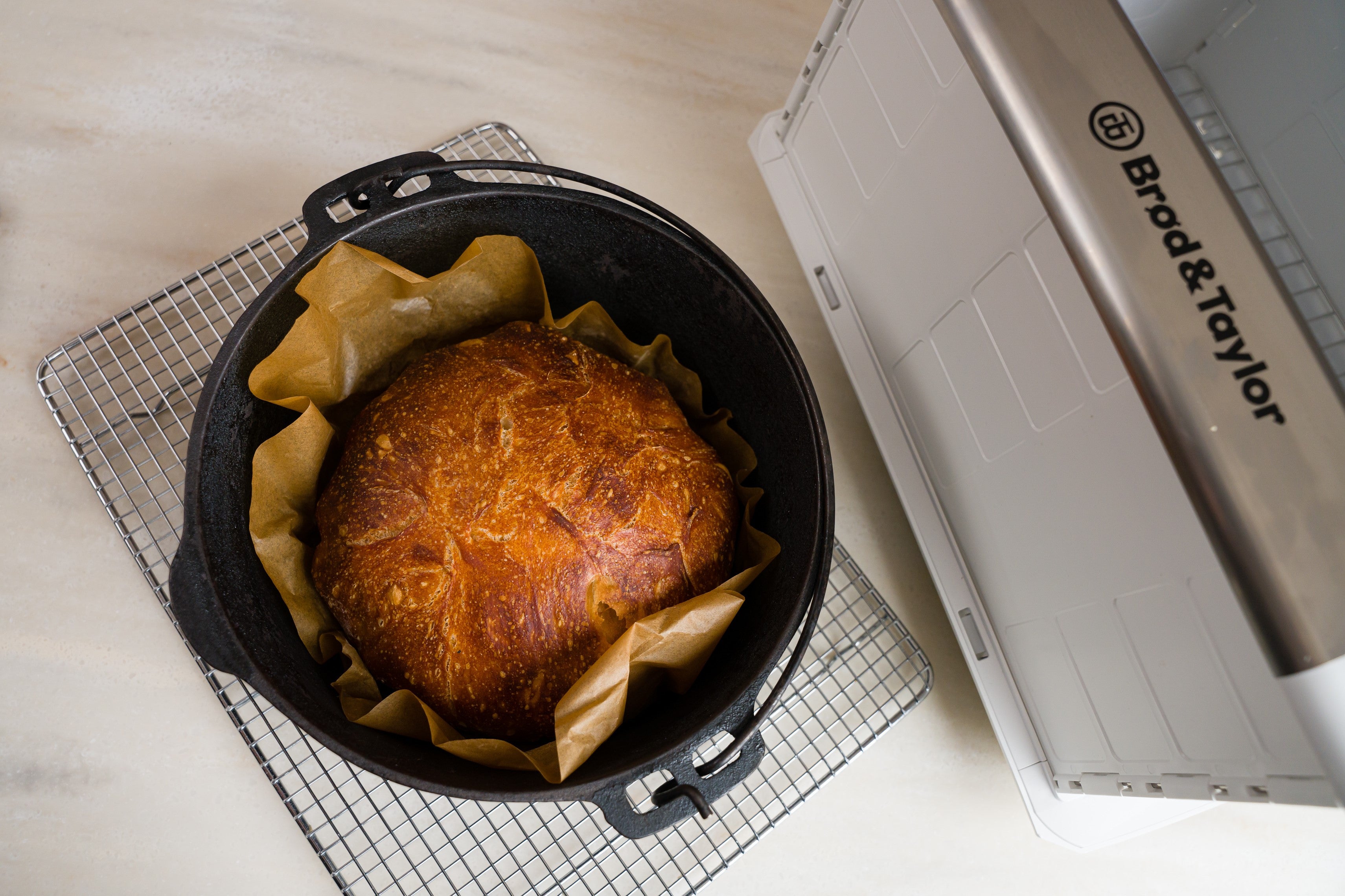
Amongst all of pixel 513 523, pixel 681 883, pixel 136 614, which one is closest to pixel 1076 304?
pixel 513 523

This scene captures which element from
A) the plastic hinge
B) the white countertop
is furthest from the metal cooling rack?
the plastic hinge

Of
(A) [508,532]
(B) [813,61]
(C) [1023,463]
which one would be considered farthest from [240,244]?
(C) [1023,463]

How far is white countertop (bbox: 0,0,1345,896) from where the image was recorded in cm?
82

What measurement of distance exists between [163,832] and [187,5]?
110cm

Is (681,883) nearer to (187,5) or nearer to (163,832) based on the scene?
(163,832)

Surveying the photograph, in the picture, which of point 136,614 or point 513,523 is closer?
point 513,523

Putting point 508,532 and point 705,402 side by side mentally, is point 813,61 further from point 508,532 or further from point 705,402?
point 508,532

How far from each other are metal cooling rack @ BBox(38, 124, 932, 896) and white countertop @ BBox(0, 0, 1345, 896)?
0.06 m

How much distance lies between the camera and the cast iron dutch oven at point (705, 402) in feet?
1.94

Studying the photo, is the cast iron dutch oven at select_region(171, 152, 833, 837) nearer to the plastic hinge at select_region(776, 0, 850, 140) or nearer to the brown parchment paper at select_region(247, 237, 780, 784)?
A: the brown parchment paper at select_region(247, 237, 780, 784)

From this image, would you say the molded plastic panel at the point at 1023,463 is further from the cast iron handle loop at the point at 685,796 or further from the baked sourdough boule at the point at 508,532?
the cast iron handle loop at the point at 685,796

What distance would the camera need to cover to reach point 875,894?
3.02 ft

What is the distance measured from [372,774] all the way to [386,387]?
Result: 41cm

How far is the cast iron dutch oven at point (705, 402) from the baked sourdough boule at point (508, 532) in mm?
65
